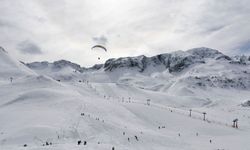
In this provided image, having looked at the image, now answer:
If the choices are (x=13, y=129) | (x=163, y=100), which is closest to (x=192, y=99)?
(x=163, y=100)

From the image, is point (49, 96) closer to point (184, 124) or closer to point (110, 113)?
point (110, 113)

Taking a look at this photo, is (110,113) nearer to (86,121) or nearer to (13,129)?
(86,121)

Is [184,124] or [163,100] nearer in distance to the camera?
[184,124]

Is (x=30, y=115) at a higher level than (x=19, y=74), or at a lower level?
lower

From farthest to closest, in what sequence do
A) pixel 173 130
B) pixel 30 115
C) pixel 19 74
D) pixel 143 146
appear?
pixel 19 74, pixel 173 130, pixel 30 115, pixel 143 146

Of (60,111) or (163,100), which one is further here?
(163,100)

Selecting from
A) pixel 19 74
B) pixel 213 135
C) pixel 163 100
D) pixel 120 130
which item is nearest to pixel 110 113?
pixel 120 130

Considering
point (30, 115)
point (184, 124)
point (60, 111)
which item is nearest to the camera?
point (30, 115)

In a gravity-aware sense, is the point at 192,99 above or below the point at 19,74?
below

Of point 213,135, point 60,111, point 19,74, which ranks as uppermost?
point 19,74
